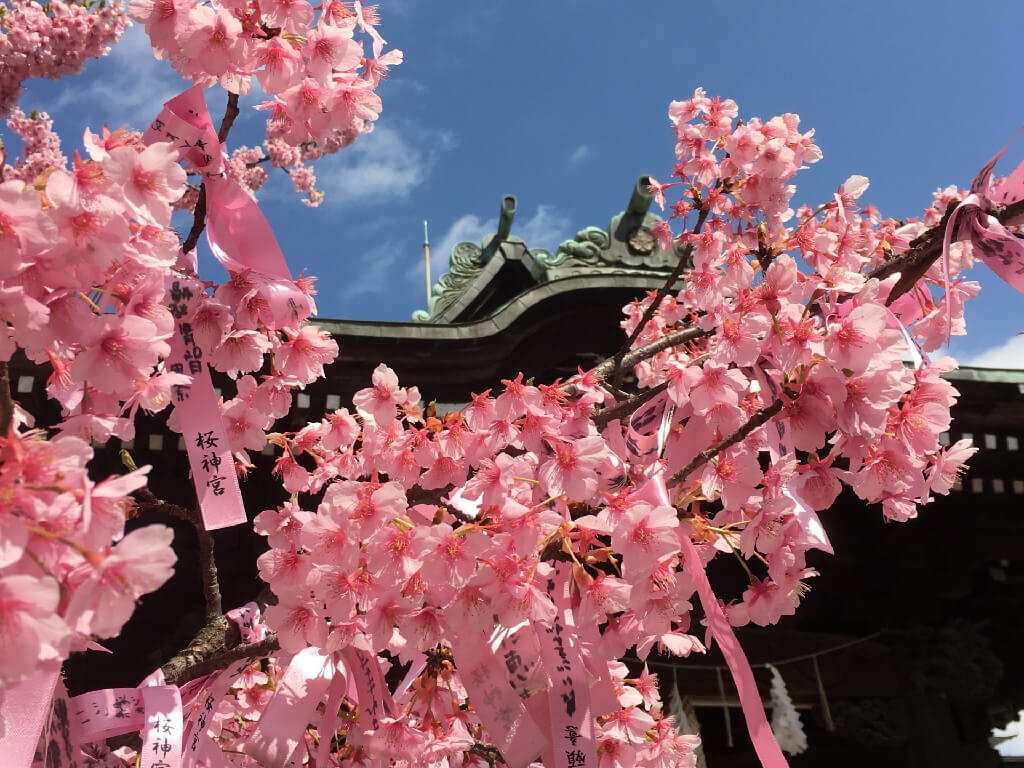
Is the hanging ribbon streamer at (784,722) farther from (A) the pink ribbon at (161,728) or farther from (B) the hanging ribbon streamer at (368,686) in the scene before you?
(A) the pink ribbon at (161,728)

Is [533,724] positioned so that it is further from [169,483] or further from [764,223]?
[169,483]

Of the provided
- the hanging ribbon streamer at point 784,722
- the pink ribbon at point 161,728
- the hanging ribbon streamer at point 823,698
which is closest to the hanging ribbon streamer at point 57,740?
the pink ribbon at point 161,728

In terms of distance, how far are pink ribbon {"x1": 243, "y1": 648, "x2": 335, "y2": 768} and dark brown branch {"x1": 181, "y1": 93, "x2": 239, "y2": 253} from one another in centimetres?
134

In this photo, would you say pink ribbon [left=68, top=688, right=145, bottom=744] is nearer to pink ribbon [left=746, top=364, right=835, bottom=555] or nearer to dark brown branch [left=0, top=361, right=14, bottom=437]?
dark brown branch [left=0, top=361, right=14, bottom=437]

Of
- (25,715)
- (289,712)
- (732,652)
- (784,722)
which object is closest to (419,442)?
(289,712)

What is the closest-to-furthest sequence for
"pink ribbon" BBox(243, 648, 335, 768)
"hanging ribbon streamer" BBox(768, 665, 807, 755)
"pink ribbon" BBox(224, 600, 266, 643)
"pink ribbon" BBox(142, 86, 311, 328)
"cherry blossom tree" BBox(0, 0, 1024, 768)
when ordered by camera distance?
"cherry blossom tree" BBox(0, 0, 1024, 768), "pink ribbon" BBox(142, 86, 311, 328), "pink ribbon" BBox(243, 648, 335, 768), "pink ribbon" BBox(224, 600, 266, 643), "hanging ribbon streamer" BBox(768, 665, 807, 755)

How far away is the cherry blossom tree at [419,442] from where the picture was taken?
5.70 ft

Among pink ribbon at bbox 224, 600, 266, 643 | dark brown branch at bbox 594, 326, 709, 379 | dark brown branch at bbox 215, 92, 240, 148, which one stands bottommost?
pink ribbon at bbox 224, 600, 266, 643

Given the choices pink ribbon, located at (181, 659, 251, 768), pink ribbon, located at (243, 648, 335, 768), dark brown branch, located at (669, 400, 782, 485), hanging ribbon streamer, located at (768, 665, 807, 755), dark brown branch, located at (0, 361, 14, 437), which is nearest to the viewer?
dark brown branch, located at (0, 361, 14, 437)

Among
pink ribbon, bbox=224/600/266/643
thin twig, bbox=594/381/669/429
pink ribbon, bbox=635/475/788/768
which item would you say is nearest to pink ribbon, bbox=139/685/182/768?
pink ribbon, bbox=224/600/266/643

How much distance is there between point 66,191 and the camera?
144cm

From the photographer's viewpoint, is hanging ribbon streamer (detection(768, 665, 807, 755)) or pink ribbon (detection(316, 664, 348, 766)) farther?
hanging ribbon streamer (detection(768, 665, 807, 755))

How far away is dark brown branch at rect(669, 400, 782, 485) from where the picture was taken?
201 centimetres

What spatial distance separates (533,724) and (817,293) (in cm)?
140
